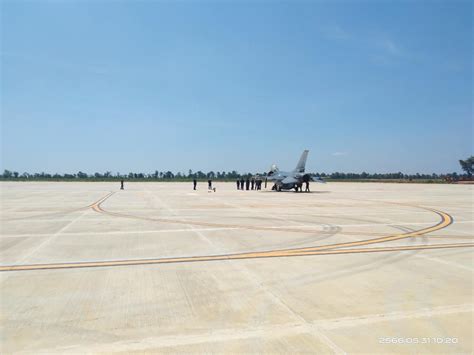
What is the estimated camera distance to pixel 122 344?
376cm

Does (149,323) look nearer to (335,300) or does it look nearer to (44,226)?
(335,300)

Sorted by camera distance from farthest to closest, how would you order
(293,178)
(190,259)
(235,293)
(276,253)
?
(293,178)
(276,253)
(190,259)
(235,293)

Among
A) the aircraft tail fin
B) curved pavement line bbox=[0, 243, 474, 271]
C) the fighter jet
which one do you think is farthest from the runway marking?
the aircraft tail fin

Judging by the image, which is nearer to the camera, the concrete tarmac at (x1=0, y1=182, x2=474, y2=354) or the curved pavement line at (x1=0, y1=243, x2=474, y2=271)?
the concrete tarmac at (x1=0, y1=182, x2=474, y2=354)

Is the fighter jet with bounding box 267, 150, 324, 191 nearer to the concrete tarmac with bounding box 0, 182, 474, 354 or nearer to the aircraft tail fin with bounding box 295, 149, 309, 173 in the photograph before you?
the aircraft tail fin with bounding box 295, 149, 309, 173

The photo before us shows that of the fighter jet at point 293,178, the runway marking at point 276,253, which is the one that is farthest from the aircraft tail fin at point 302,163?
the runway marking at point 276,253

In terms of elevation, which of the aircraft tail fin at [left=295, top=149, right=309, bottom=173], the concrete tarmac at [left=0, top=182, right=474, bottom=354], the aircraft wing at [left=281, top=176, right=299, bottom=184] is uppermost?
the aircraft tail fin at [left=295, top=149, right=309, bottom=173]

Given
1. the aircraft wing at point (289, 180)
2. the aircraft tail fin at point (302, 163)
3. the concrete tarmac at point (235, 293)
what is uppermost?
the aircraft tail fin at point (302, 163)

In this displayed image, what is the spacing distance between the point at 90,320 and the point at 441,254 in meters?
8.27

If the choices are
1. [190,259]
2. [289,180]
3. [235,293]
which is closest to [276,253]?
[190,259]

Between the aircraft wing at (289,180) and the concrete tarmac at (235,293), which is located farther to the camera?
the aircraft wing at (289,180)

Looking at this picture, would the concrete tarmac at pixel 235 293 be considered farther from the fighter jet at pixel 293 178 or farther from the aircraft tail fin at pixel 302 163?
the aircraft tail fin at pixel 302 163

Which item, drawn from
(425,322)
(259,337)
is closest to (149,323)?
(259,337)

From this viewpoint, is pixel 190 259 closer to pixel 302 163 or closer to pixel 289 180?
pixel 289 180
